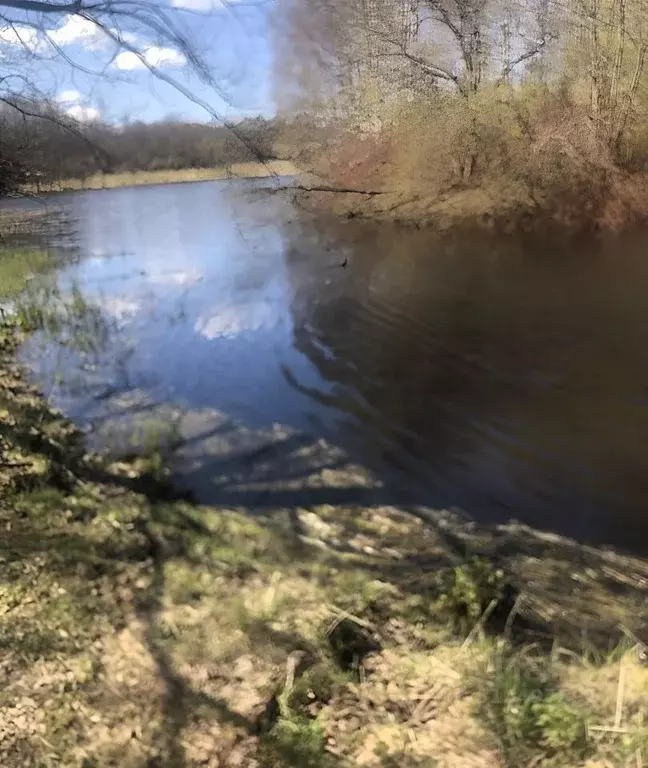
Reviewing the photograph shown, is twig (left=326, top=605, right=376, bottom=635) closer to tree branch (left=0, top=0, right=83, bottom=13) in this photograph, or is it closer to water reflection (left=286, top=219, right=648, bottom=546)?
water reflection (left=286, top=219, right=648, bottom=546)

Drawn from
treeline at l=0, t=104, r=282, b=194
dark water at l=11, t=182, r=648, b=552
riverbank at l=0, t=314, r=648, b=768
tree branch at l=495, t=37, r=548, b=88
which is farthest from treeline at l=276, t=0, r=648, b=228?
riverbank at l=0, t=314, r=648, b=768

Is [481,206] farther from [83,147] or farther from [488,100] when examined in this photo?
[83,147]

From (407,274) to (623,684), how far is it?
1381 centimetres

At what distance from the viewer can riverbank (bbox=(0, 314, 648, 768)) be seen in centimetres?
310

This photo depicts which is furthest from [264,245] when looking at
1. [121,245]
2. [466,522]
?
[466,522]

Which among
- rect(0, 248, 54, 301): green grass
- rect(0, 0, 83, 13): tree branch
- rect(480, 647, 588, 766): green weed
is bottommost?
rect(480, 647, 588, 766): green weed

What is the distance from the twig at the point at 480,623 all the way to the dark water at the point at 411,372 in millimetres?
1684

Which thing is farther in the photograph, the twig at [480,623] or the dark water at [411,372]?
the dark water at [411,372]

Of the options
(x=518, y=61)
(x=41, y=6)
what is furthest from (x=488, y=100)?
(x=41, y=6)

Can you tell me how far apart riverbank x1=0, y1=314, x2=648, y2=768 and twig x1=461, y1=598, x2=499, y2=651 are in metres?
0.01

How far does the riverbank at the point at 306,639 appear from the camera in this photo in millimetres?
3104

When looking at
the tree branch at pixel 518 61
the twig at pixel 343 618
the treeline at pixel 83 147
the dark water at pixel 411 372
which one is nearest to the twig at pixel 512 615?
the twig at pixel 343 618

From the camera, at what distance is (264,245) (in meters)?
22.9

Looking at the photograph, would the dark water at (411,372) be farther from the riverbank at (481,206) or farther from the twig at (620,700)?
the riverbank at (481,206)
